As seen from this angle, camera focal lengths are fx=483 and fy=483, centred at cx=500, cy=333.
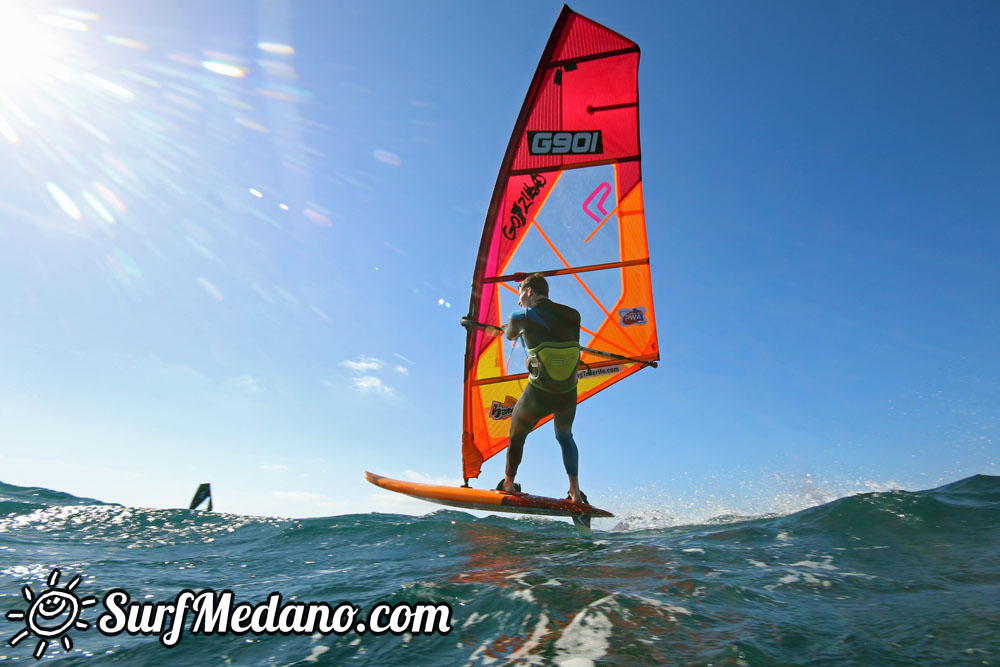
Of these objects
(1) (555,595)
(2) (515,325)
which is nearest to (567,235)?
(2) (515,325)

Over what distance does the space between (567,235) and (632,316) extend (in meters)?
1.72

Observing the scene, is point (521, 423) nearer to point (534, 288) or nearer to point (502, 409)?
point (534, 288)

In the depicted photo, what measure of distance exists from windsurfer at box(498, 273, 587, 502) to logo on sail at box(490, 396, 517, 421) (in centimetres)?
203

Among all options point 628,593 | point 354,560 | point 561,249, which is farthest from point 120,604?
point 561,249

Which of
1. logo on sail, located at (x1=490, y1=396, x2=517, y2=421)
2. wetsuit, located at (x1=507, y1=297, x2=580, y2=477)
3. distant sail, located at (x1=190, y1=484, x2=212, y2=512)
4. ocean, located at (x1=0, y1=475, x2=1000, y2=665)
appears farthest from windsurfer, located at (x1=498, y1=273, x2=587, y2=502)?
distant sail, located at (x1=190, y1=484, x2=212, y2=512)

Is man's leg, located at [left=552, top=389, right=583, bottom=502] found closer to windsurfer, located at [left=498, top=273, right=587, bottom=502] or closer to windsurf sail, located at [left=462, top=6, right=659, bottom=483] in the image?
windsurfer, located at [left=498, top=273, right=587, bottom=502]

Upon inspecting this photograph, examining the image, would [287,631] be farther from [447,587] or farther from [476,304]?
[476,304]

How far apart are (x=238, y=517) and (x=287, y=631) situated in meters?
6.48

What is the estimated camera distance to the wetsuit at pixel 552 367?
18.7 feet

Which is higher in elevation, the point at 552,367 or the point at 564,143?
the point at 564,143

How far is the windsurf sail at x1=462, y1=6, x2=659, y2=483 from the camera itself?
7922 millimetres

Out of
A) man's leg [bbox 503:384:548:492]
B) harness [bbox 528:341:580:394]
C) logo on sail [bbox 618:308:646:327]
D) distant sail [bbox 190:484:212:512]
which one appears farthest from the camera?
distant sail [bbox 190:484:212:512]

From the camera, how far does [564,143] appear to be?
8.06 m

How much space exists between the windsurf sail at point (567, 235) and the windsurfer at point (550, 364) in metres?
2.01
